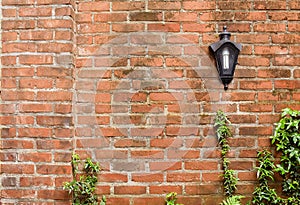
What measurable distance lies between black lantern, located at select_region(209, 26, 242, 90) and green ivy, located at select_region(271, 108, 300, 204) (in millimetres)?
510

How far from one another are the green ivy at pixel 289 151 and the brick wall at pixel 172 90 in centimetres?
8

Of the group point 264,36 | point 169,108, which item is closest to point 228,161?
point 169,108

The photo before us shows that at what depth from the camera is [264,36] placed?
2369mm

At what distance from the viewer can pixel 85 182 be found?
7.54 feet

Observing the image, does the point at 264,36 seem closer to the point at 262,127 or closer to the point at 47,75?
the point at 262,127

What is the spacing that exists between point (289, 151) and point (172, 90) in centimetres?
97

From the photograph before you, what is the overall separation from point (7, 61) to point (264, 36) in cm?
192

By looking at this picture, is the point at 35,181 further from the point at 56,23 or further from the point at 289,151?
the point at 289,151

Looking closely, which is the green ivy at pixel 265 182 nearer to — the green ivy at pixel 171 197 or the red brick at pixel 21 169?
the green ivy at pixel 171 197

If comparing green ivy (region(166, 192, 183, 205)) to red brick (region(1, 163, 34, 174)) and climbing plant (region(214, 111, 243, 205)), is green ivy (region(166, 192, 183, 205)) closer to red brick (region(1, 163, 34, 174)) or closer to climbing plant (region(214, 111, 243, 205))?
climbing plant (region(214, 111, 243, 205))

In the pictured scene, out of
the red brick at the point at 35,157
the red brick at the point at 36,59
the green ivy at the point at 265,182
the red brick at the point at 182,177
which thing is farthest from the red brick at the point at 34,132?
the green ivy at the point at 265,182

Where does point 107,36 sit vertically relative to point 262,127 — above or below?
above

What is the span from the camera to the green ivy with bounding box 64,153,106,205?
7.47 feet

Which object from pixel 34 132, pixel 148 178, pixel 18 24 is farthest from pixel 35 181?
pixel 18 24
